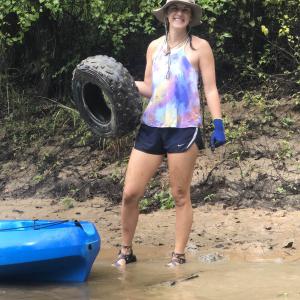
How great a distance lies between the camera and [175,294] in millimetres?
3805

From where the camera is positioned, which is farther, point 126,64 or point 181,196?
point 126,64

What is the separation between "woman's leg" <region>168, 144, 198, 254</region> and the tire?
0.41 meters

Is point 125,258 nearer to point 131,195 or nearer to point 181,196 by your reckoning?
point 131,195

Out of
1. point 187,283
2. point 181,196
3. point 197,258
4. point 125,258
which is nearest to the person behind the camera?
point 187,283

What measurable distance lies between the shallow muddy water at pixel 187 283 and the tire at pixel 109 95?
41.0 inches

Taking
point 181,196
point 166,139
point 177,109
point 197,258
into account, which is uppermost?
point 177,109

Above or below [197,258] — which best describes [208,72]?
above

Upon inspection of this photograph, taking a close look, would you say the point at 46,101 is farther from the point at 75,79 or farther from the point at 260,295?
the point at 260,295

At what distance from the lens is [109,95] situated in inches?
173

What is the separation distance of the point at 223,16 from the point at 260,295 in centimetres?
519

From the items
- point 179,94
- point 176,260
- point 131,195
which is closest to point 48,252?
point 131,195

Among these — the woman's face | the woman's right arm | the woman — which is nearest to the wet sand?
the woman

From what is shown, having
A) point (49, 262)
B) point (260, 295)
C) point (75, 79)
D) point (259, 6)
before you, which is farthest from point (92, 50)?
point (260, 295)

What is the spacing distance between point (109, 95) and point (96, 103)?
0.49 meters
